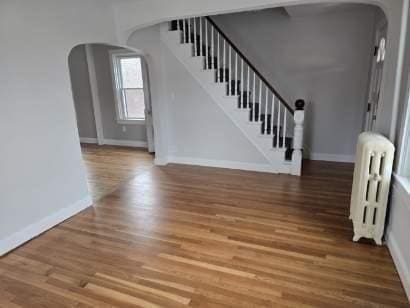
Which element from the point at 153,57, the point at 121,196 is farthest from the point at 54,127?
the point at 153,57

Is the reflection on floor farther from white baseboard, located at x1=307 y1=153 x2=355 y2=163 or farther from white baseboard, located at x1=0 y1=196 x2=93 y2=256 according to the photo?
white baseboard, located at x1=307 y1=153 x2=355 y2=163

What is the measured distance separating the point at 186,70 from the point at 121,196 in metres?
2.36

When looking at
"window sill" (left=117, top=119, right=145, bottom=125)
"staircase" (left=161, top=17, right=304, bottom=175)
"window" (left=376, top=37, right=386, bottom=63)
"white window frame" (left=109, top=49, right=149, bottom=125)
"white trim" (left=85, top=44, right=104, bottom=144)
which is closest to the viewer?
"window" (left=376, top=37, right=386, bottom=63)

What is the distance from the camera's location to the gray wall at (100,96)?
632 cm

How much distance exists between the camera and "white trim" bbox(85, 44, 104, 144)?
629 cm

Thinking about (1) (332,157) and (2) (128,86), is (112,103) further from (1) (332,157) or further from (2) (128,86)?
(1) (332,157)

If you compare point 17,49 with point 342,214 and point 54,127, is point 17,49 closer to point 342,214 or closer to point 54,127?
point 54,127

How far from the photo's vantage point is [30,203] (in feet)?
9.34

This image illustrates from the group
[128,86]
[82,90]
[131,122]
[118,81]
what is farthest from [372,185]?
[82,90]

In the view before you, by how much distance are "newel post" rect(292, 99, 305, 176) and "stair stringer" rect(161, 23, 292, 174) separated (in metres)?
0.11

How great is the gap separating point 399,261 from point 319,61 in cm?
362

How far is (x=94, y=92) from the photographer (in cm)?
652

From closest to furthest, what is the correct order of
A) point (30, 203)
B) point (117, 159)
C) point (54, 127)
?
1. point (30, 203)
2. point (54, 127)
3. point (117, 159)

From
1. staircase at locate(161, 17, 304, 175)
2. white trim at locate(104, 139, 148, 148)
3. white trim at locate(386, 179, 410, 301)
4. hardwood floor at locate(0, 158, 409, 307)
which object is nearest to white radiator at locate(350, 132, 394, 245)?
white trim at locate(386, 179, 410, 301)
